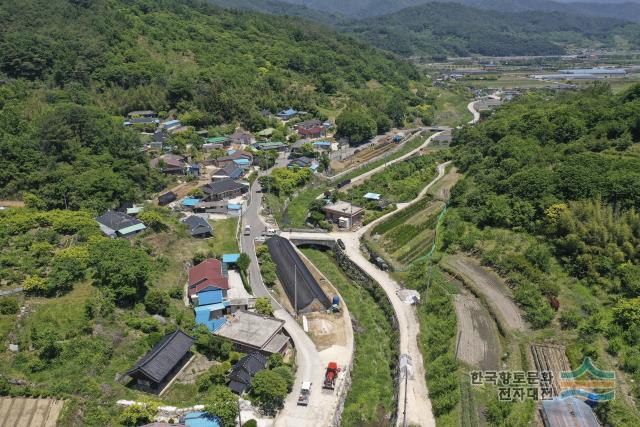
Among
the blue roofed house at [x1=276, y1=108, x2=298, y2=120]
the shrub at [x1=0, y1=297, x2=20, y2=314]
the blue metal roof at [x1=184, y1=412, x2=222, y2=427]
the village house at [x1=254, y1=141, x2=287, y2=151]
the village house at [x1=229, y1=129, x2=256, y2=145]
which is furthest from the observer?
the blue roofed house at [x1=276, y1=108, x2=298, y2=120]

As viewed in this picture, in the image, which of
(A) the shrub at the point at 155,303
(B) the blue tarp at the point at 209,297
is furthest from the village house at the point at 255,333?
(A) the shrub at the point at 155,303

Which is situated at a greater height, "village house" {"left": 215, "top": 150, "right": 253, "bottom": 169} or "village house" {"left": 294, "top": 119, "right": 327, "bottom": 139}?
"village house" {"left": 294, "top": 119, "right": 327, "bottom": 139}

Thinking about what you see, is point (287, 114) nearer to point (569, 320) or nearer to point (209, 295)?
point (209, 295)

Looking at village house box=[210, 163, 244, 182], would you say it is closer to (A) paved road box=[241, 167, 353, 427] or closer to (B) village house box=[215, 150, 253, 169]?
(B) village house box=[215, 150, 253, 169]

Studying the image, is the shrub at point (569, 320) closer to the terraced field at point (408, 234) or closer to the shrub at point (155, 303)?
the terraced field at point (408, 234)

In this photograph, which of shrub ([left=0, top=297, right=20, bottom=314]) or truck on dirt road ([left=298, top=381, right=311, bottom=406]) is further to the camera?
shrub ([left=0, top=297, right=20, bottom=314])

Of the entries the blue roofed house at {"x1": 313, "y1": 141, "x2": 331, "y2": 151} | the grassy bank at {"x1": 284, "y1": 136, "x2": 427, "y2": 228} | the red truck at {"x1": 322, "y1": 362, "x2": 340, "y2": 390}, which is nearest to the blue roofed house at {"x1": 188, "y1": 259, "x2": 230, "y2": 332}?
the red truck at {"x1": 322, "y1": 362, "x2": 340, "y2": 390}
